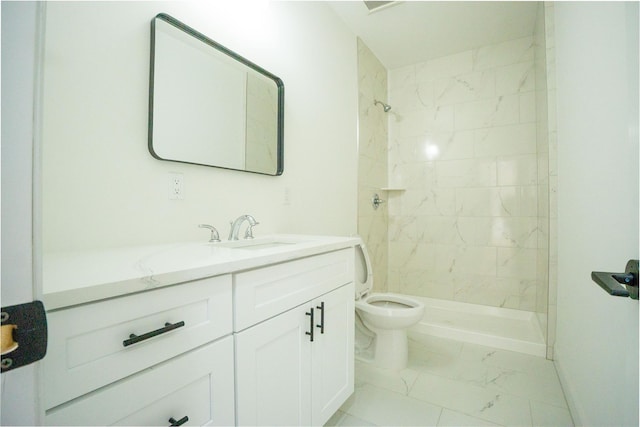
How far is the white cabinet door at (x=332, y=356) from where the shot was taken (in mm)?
1105

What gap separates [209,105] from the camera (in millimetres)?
1261

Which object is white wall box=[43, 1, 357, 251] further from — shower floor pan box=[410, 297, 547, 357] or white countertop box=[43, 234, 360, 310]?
shower floor pan box=[410, 297, 547, 357]

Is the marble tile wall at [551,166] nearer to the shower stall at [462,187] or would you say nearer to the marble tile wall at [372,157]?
the shower stall at [462,187]

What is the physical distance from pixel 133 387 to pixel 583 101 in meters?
1.78

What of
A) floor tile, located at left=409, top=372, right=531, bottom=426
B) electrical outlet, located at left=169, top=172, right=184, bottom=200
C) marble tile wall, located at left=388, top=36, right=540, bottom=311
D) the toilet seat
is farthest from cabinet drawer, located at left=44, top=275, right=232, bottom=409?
marble tile wall, located at left=388, top=36, right=540, bottom=311

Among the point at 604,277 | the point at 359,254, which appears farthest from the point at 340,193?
the point at 604,277

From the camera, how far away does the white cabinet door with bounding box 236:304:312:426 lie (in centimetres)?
79

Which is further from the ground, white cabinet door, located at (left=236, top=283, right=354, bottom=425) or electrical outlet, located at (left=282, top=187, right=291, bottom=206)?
electrical outlet, located at (left=282, top=187, right=291, bottom=206)

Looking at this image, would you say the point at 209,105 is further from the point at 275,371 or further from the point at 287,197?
the point at 275,371

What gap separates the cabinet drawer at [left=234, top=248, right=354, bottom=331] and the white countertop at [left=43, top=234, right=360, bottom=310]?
0.13ft

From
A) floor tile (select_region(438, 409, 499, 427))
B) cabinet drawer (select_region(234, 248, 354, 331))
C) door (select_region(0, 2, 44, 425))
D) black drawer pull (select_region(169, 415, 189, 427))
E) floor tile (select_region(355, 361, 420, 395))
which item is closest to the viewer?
door (select_region(0, 2, 44, 425))

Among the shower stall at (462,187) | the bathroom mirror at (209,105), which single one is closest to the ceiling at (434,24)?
the shower stall at (462,187)

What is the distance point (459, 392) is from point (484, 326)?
962mm

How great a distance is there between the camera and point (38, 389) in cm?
32
